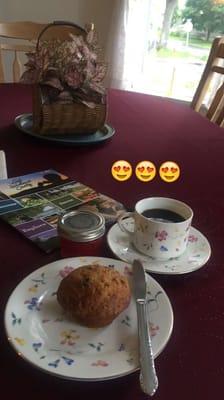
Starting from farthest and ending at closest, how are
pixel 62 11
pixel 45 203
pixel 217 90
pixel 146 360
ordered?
pixel 62 11
pixel 217 90
pixel 45 203
pixel 146 360

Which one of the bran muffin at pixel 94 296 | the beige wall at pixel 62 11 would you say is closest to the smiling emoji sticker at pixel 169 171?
the bran muffin at pixel 94 296

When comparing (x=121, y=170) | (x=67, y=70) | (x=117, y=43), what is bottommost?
(x=117, y=43)

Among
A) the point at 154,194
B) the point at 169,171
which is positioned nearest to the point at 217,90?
the point at 169,171

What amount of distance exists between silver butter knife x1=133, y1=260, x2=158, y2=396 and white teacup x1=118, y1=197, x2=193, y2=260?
65 millimetres

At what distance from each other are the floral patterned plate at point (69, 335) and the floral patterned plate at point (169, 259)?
0.20 feet

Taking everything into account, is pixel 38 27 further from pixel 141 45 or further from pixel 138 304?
pixel 138 304

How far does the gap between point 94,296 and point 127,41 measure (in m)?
2.53

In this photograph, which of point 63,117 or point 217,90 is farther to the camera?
point 217,90

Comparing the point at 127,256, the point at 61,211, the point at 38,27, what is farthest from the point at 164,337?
the point at 38,27

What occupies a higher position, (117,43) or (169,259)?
(169,259)

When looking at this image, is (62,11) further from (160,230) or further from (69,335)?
(69,335)

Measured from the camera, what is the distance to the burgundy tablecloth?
1.42 ft

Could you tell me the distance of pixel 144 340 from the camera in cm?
45

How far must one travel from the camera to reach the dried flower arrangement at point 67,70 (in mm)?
986
